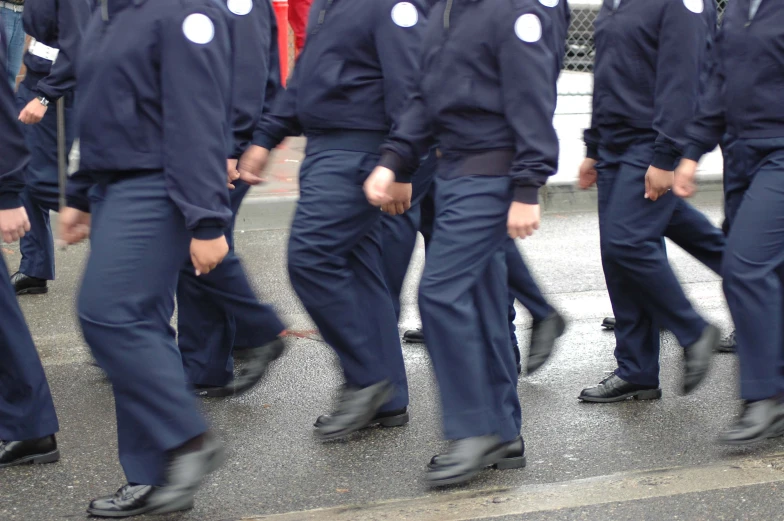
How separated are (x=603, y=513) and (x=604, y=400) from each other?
112 cm

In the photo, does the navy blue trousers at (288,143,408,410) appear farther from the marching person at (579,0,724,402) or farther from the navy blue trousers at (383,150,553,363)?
the marching person at (579,0,724,402)

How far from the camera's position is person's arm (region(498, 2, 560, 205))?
351cm

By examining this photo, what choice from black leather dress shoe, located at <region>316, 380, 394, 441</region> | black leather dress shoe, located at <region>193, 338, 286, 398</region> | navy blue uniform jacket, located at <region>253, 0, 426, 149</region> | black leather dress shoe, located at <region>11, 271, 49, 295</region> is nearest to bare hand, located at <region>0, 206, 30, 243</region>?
navy blue uniform jacket, located at <region>253, 0, 426, 149</region>

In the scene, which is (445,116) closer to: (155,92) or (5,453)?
(155,92)

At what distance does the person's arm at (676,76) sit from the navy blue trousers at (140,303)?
5.89 ft

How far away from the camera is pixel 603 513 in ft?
11.4

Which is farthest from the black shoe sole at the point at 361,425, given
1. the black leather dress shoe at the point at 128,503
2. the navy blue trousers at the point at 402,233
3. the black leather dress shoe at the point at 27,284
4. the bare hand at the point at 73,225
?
the black leather dress shoe at the point at 27,284

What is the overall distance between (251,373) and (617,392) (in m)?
1.35

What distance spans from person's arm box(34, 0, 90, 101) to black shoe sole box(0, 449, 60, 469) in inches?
92.9

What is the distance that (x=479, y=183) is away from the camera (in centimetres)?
362

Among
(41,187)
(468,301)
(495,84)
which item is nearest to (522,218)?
(468,301)

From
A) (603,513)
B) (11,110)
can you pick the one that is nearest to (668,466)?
(603,513)

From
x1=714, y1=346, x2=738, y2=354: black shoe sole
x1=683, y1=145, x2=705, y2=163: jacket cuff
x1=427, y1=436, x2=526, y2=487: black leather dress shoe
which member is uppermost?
x1=683, y1=145, x2=705, y2=163: jacket cuff

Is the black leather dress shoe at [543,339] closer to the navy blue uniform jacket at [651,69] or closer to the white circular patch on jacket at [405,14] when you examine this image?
the navy blue uniform jacket at [651,69]
